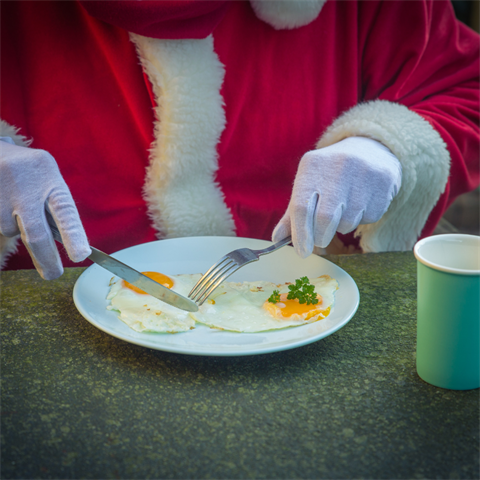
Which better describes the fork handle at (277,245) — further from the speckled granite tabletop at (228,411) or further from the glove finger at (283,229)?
the speckled granite tabletop at (228,411)

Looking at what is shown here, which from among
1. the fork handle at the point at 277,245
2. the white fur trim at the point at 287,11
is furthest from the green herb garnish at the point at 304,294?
the white fur trim at the point at 287,11

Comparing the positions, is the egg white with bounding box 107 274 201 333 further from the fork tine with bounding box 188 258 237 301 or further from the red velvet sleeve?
the red velvet sleeve

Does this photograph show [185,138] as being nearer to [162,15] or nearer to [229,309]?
[162,15]

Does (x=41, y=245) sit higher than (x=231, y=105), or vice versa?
(x=231, y=105)

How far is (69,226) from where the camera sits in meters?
0.87

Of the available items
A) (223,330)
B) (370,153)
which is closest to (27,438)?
(223,330)

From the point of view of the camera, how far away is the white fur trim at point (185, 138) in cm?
112

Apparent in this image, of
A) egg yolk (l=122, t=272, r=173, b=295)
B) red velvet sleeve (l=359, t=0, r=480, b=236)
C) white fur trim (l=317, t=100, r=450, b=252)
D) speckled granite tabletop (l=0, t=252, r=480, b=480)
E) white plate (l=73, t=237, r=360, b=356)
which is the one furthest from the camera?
red velvet sleeve (l=359, t=0, r=480, b=236)

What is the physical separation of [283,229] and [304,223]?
7cm

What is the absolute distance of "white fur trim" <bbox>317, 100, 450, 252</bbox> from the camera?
109cm

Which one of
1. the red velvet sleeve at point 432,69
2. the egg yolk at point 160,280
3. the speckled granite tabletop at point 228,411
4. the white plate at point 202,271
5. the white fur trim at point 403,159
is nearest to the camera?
the speckled granite tabletop at point 228,411

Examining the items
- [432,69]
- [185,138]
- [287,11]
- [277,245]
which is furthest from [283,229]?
[432,69]

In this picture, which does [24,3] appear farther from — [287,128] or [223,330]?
[223,330]

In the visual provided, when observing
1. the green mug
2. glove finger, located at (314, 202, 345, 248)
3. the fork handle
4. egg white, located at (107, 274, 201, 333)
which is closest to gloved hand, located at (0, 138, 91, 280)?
egg white, located at (107, 274, 201, 333)
